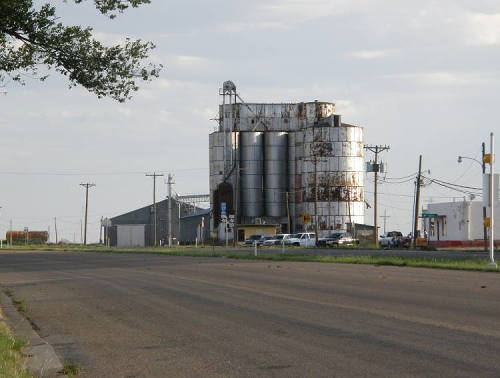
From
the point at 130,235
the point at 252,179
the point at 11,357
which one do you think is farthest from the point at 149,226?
the point at 11,357

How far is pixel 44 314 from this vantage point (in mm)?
17469

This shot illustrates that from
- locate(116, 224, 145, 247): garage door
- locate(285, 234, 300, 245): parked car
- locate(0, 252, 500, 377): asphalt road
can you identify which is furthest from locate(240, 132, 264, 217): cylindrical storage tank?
locate(0, 252, 500, 377): asphalt road

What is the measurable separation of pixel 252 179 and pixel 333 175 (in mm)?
10115

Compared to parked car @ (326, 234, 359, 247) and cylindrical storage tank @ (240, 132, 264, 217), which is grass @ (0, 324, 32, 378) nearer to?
parked car @ (326, 234, 359, 247)

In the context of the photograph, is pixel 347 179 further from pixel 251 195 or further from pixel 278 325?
pixel 278 325

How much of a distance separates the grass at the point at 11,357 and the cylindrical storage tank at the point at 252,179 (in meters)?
94.6

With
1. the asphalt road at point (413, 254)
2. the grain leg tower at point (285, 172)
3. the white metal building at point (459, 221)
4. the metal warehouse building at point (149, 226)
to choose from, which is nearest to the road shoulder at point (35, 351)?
the asphalt road at point (413, 254)

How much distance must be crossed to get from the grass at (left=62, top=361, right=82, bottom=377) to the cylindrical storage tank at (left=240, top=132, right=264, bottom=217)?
9788 cm

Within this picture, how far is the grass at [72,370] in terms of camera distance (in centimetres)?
992

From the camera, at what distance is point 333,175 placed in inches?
4109

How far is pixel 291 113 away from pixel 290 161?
343 inches

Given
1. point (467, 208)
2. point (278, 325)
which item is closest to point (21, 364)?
point (278, 325)

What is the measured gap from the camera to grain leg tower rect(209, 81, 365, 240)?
343 feet

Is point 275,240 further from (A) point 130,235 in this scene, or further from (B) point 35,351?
(B) point 35,351
